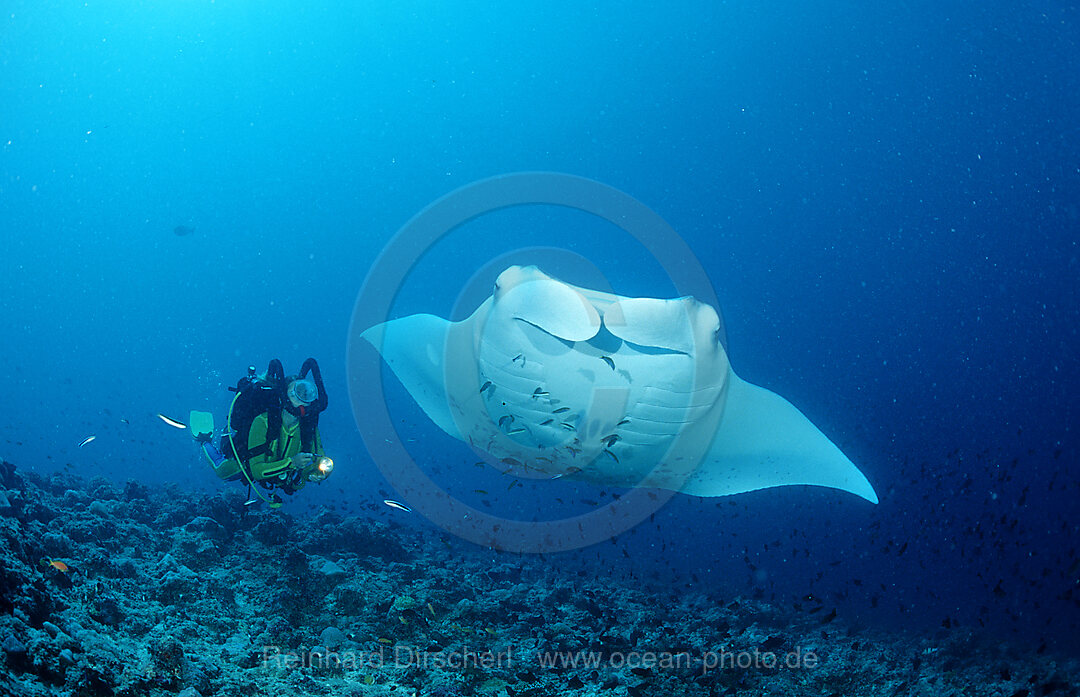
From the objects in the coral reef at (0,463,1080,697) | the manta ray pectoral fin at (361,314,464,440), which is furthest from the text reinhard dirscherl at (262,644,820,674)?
the manta ray pectoral fin at (361,314,464,440)

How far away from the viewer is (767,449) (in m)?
5.01

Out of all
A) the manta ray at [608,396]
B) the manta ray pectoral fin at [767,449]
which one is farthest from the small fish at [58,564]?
the manta ray pectoral fin at [767,449]

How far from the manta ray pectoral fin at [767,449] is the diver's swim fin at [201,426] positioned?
16.5 ft

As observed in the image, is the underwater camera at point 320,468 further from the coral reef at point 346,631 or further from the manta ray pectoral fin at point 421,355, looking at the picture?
the manta ray pectoral fin at point 421,355

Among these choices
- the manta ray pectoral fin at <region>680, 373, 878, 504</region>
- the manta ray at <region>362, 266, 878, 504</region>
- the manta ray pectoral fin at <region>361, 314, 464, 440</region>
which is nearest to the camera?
the manta ray at <region>362, 266, 878, 504</region>

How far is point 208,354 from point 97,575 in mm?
84800

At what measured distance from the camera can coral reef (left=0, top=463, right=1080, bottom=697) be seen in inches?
101

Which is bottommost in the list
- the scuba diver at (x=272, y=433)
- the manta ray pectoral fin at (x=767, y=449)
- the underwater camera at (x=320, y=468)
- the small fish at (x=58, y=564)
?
the small fish at (x=58, y=564)

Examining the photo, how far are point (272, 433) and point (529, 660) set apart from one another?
3257 millimetres

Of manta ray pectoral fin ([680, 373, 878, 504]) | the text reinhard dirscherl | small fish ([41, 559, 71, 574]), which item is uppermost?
manta ray pectoral fin ([680, 373, 878, 504])

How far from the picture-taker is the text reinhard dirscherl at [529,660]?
3.19m

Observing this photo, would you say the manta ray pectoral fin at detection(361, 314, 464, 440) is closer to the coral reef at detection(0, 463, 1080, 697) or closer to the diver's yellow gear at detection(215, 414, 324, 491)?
the diver's yellow gear at detection(215, 414, 324, 491)

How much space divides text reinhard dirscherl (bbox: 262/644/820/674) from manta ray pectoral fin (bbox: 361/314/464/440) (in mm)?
2536

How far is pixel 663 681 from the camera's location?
11.8 ft
